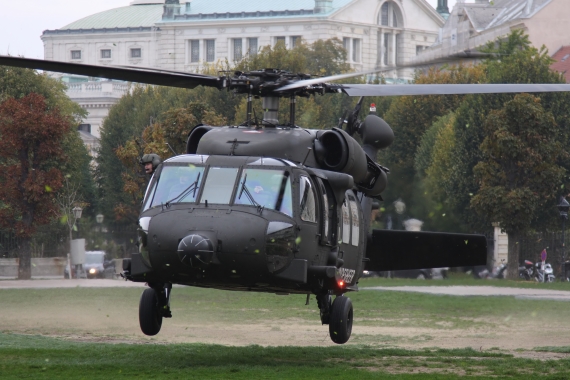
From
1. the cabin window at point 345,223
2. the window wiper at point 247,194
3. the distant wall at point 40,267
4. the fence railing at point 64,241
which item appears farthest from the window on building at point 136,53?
the window wiper at point 247,194

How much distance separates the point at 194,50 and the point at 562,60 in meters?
83.7

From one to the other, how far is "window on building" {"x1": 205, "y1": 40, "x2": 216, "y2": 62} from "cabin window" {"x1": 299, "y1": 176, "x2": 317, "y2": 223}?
144m

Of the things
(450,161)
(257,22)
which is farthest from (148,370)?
(257,22)

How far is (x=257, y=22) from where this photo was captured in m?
163

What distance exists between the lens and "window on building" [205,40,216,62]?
6314 inches

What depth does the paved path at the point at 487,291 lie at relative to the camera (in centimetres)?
3884

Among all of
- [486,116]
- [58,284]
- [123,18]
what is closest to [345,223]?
[58,284]

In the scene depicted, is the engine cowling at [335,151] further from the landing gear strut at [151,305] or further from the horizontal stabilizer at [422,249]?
the landing gear strut at [151,305]

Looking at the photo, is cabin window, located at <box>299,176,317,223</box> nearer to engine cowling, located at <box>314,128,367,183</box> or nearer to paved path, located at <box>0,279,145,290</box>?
engine cowling, located at <box>314,128,367,183</box>

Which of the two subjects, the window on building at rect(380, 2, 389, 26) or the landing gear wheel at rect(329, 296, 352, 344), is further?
the window on building at rect(380, 2, 389, 26)

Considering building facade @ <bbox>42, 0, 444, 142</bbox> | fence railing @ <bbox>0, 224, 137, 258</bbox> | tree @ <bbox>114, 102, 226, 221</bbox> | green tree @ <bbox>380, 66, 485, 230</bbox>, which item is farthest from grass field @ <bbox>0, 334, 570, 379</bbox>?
building facade @ <bbox>42, 0, 444, 142</bbox>

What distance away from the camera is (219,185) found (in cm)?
1659

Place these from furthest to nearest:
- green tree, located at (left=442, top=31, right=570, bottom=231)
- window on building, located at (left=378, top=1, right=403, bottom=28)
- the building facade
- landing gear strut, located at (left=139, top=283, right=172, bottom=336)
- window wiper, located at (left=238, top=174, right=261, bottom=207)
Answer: the building facade
window on building, located at (left=378, top=1, right=403, bottom=28)
green tree, located at (left=442, top=31, right=570, bottom=231)
landing gear strut, located at (left=139, top=283, right=172, bottom=336)
window wiper, located at (left=238, top=174, right=261, bottom=207)

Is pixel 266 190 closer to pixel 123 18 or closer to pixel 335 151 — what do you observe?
pixel 335 151
